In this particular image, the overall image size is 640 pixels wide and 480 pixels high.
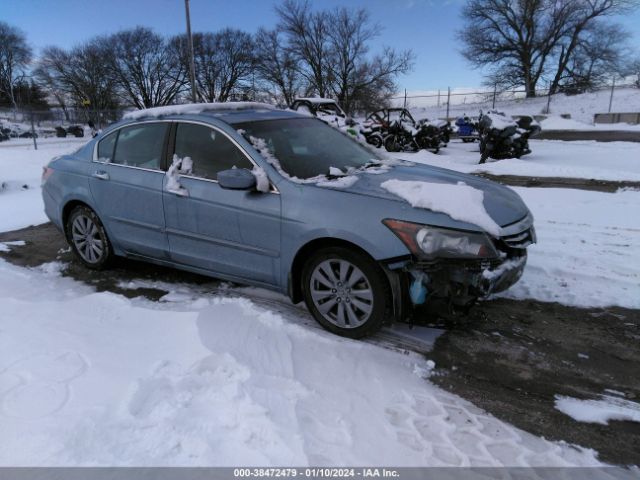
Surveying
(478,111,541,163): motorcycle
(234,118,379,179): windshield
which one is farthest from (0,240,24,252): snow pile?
(478,111,541,163): motorcycle

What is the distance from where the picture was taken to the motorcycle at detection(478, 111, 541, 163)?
539 inches

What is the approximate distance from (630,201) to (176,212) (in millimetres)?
6508

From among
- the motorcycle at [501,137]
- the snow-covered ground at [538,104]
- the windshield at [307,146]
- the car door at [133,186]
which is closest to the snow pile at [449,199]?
the windshield at [307,146]

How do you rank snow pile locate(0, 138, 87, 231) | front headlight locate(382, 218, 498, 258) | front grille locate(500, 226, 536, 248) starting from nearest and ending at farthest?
front headlight locate(382, 218, 498, 258)
front grille locate(500, 226, 536, 248)
snow pile locate(0, 138, 87, 231)

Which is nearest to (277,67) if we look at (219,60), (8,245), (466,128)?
(219,60)

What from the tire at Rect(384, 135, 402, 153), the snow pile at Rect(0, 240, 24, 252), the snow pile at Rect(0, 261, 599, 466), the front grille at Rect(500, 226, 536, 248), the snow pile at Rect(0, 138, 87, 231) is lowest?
the snow pile at Rect(0, 261, 599, 466)

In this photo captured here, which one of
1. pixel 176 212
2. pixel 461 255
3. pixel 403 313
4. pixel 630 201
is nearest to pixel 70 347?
pixel 176 212

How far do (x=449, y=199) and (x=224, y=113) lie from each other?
7.17 feet

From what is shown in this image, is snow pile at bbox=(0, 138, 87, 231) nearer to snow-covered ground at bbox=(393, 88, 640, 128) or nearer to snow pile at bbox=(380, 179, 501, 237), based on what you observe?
snow pile at bbox=(380, 179, 501, 237)

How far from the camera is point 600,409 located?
9.30ft

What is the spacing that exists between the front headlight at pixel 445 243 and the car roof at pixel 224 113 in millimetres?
1886

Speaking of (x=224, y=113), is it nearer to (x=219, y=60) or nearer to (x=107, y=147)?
(x=107, y=147)

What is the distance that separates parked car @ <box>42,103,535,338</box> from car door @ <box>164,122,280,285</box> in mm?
11

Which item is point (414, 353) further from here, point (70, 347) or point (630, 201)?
point (630, 201)
